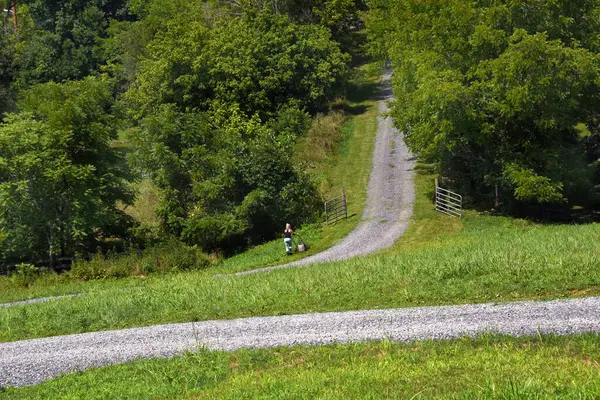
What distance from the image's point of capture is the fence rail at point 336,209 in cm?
3769

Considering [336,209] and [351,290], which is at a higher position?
[351,290]

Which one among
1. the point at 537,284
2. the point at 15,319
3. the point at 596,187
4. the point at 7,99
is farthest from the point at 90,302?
the point at 7,99

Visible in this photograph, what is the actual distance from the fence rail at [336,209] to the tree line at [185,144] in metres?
1.03

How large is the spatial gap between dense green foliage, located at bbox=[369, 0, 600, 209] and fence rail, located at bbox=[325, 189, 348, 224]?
529cm

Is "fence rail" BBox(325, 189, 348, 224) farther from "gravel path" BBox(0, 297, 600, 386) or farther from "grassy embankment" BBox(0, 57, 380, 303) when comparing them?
"gravel path" BBox(0, 297, 600, 386)

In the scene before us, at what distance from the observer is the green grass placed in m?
9.70

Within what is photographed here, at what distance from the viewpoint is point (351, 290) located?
19188mm

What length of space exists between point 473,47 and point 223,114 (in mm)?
22284

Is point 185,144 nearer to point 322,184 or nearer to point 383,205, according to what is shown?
point 322,184

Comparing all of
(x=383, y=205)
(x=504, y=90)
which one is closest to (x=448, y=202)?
(x=383, y=205)

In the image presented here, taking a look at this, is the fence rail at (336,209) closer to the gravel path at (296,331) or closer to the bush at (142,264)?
the bush at (142,264)

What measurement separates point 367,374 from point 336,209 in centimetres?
2754

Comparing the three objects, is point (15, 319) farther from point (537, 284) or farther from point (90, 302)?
point (537, 284)

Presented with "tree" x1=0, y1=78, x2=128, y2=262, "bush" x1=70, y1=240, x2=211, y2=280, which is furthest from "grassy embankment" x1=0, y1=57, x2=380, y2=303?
"tree" x1=0, y1=78, x2=128, y2=262
